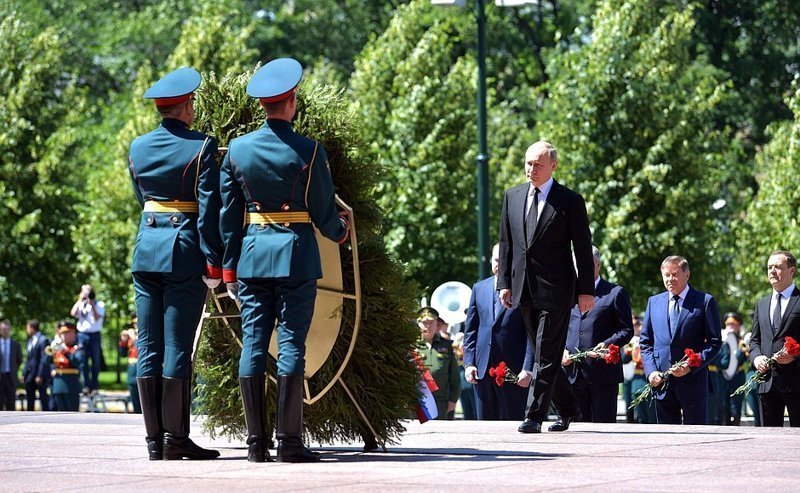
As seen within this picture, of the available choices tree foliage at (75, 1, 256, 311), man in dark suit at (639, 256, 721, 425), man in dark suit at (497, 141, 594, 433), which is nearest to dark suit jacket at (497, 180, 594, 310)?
man in dark suit at (497, 141, 594, 433)

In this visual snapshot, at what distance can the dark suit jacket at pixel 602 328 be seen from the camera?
12.2m

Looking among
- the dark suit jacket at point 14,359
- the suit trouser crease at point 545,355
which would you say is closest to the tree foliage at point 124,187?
the dark suit jacket at point 14,359

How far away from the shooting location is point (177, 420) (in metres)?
7.98

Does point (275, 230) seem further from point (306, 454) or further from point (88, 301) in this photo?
point (88, 301)

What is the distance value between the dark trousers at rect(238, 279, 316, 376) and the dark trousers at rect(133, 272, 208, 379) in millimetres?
355

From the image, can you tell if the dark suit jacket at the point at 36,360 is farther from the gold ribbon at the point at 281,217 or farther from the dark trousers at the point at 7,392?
the gold ribbon at the point at 281,217

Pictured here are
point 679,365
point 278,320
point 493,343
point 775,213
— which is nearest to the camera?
point 278,320

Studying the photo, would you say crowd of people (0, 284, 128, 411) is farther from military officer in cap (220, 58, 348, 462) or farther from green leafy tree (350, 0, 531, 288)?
military officer in cap (220, 58, 348, 462)

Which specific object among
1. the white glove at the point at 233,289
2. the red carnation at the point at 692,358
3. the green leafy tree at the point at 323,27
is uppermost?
the green leafy tree at the point at 323,27

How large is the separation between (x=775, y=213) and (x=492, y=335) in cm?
1803

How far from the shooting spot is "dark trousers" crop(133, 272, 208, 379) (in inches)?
315

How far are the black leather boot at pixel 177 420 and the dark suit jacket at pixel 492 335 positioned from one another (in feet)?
15.8

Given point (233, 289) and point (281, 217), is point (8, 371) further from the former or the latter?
point (281, 217)

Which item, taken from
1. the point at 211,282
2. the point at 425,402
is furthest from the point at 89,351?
the point at 211,282
